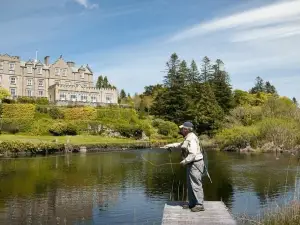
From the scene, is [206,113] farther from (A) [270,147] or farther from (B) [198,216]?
(B) [198,216]

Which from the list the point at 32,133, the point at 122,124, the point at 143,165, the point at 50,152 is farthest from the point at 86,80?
the point at 143,165

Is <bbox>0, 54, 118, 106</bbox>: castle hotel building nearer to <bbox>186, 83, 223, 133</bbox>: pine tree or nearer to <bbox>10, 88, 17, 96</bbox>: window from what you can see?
<bbox>10, 88, 17, 96</bbox>: window

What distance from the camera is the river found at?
14.1m

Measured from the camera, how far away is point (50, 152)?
41.5 m

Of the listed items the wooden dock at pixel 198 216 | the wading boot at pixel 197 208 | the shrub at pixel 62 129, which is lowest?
the wooden dock at pixel 198 216

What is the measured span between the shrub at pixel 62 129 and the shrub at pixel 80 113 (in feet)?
24.0

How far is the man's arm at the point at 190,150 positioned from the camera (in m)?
10.2

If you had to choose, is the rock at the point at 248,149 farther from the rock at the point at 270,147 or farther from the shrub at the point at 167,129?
the shrub at the point at 167,129

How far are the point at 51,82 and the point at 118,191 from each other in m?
62.1

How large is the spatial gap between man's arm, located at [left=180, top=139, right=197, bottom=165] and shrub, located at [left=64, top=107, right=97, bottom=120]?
53.9m

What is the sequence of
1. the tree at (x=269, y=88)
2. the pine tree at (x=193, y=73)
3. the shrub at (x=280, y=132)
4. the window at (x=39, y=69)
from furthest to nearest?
1. the tree at (x=269, y=88)
2. the pine tree at (x=193, y=73)
3. the window at (x=39, y=69)
4. the shrub at (x=280, y=132)

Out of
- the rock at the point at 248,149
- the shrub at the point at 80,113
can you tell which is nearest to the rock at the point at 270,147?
the rock at the point at 248,149

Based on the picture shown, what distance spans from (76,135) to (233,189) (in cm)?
3901

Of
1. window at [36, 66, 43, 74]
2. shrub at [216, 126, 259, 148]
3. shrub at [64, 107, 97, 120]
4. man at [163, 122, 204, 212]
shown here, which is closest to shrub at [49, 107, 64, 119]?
shrub at [64, 107, 97, 120]
